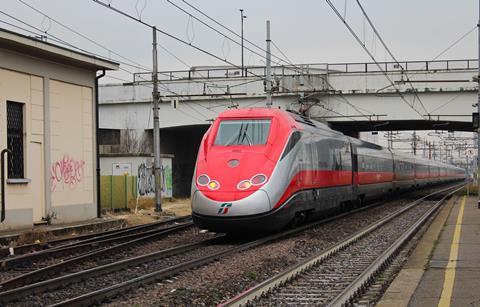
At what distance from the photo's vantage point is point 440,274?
912 cm

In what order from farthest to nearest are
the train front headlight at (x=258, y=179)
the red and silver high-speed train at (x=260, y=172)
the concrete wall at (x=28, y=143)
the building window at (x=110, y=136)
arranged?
the building window at (x=110, y=136), the concrete wall at (x=28, y=143), the train front headlight at (x=258, y=179), the red and silver high-speed train at (x=260, y=172)

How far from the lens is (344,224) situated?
746 inches

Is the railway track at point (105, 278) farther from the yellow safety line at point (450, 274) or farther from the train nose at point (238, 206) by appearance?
the yellow safety line at point (450, 274)

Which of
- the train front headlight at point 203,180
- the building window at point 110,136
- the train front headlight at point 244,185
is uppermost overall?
the building window at point 110,136

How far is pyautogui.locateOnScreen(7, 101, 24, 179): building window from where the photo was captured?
16719 mm

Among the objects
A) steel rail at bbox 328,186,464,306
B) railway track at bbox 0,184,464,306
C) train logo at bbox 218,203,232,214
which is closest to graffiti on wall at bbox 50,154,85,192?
railway track at bbox 0,184,464,306

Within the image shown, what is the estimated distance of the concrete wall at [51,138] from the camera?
16.8 m

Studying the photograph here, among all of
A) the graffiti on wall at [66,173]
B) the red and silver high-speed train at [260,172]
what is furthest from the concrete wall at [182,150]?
the red and silver high-speed train at [260,172]

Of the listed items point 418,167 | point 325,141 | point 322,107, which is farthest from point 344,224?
point 418,167

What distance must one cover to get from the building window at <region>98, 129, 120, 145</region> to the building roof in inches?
779

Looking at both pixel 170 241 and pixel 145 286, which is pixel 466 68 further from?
pixel 145 286

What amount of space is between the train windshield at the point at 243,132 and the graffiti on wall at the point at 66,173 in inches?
242

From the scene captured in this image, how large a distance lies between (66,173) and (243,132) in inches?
273

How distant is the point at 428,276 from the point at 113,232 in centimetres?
1014
